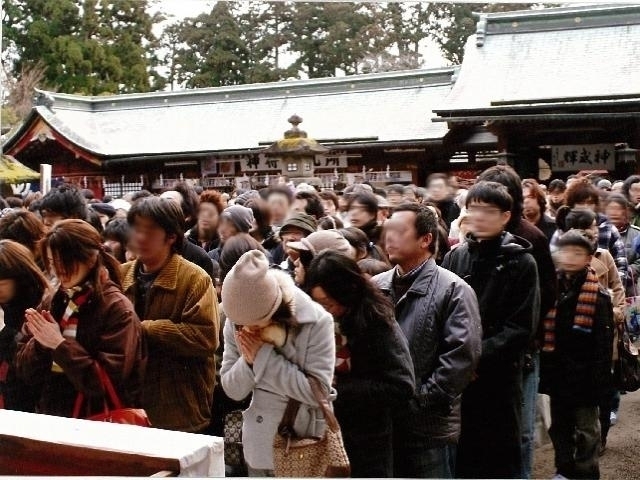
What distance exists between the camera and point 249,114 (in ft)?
11.2

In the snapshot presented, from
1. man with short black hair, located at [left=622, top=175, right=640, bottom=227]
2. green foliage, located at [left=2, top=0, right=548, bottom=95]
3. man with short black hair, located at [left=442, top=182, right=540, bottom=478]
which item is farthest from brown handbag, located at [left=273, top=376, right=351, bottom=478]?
man with short black hair, located at [left=622, top=175, right=640, bottom=227]

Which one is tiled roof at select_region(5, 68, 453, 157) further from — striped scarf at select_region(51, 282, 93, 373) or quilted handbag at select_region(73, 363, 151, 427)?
quilted handbag at select_region(73, 363, 151, 427)

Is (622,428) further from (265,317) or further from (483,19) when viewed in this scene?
(265,317)

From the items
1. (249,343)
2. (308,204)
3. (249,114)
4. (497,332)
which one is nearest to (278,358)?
(249,343)

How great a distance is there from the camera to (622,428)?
4.07 metres

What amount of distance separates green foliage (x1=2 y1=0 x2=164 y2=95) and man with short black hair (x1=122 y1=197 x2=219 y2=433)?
2.93 feet

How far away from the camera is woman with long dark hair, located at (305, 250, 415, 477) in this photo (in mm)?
2182

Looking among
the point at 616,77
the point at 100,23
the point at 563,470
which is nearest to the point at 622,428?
the point at 563,470

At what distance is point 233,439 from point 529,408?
128cm

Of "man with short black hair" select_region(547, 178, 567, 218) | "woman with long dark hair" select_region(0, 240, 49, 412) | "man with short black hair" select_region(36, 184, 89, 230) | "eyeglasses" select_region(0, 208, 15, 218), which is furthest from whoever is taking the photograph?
"man with short black hair" select_region(547, 178, 567, 218)

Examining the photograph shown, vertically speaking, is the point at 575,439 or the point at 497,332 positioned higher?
the point at 497,332

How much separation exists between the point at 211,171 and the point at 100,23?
0.81 meters

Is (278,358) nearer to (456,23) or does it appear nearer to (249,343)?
(249,343)

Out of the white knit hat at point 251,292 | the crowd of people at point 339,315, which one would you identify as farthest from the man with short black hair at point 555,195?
Result: the white knit hat at point 251,292
